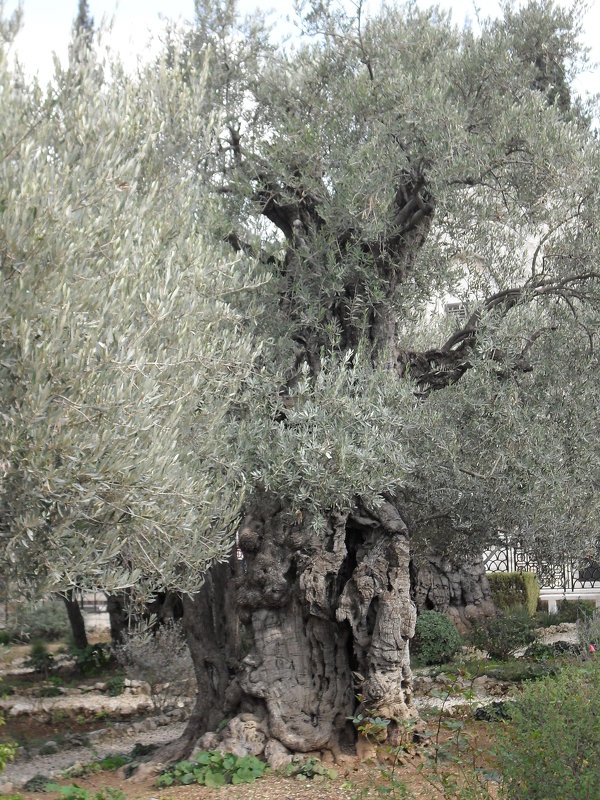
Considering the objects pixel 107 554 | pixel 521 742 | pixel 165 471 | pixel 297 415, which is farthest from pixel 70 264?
pixel 521 742

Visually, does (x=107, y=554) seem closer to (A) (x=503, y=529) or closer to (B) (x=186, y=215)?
(B) (x=186, y=215)

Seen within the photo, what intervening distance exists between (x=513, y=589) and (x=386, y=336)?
14066 millimetres

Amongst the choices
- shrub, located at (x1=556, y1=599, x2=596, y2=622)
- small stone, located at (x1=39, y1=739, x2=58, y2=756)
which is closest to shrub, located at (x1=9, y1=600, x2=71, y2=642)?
small stone, located at (x1=39, y1=739, x2=58, y2=756)

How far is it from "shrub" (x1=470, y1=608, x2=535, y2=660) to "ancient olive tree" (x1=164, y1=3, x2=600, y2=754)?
6.23 metres

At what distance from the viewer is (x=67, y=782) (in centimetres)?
1016

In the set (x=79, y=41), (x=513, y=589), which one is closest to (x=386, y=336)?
(x=79, y=41)

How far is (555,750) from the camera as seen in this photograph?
5738 millimetres

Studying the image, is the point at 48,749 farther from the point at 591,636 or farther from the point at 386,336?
the point at 591,636

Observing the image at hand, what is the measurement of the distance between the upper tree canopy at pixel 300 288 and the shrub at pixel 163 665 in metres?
5.39

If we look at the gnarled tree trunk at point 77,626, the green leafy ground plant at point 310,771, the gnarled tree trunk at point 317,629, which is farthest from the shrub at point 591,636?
the gnarled tree trunk at point 77,626

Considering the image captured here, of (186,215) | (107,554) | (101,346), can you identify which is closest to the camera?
(101,346)

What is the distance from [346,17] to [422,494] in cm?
595

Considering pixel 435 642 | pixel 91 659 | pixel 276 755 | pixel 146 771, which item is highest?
pixel 435 642

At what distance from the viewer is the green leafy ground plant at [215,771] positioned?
912 centimetres
